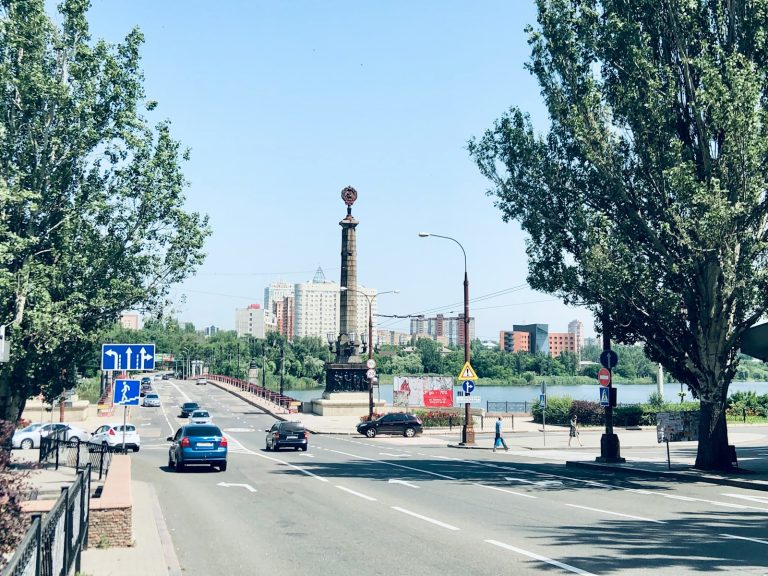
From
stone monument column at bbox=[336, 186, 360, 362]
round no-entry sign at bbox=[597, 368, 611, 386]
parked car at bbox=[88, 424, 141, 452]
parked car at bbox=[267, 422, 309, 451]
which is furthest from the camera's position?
stone monument column at bbox=[336, 186, 360, 362]

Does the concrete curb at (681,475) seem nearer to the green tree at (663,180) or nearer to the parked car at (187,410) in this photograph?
the green tree at (663,180)

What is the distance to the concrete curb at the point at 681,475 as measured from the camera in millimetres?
21750

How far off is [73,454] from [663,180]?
842 inches

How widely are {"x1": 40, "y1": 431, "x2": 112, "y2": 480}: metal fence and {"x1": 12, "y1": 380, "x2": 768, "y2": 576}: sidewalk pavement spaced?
2.19 feet

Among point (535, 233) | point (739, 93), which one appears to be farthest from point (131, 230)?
point (739, 93)

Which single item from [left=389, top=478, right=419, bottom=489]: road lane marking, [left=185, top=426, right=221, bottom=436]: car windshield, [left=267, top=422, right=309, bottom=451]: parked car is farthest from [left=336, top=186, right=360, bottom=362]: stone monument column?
[left=389, top=478, right=419, bottom=489]: road lane marking

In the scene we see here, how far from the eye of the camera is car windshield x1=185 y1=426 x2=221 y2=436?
1053 inches

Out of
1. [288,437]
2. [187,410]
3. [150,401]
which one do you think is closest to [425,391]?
[187,410]

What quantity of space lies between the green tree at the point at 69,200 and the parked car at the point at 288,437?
11.6m

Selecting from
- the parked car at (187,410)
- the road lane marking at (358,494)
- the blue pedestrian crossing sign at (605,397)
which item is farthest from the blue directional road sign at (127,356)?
the parked car at (187,410)

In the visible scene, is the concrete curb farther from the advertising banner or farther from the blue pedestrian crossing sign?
the advertising banner

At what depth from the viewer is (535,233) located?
27.1 meters

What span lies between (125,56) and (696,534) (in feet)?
72.2

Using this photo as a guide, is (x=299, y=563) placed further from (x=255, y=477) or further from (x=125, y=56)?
(x=125, y=56)
